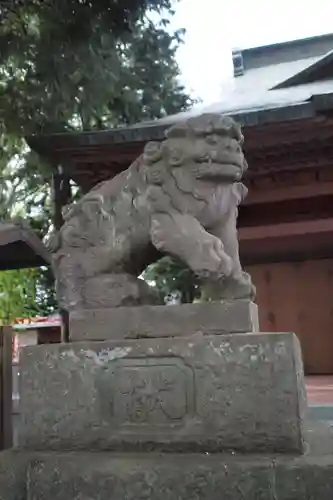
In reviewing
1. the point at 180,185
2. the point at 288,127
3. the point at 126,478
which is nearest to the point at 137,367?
the point at 126,478

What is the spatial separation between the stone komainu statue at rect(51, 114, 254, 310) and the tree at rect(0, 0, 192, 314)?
4.09 m

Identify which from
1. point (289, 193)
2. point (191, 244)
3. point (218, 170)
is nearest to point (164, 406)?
→ point (191, 244)

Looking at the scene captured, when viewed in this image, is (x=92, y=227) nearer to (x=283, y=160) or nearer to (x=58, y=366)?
(x=58, y=366)

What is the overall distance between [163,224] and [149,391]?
57cm

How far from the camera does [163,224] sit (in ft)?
6.54

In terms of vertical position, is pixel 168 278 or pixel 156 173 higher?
pixel 168 278

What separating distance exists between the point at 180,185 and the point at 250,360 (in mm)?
664

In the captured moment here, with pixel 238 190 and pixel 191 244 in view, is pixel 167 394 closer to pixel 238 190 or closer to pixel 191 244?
pixel 191 244

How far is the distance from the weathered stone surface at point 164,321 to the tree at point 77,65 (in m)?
4.39

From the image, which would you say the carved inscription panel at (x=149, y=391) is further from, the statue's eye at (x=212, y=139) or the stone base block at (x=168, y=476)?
the statue's eye at (x=212, y=139)

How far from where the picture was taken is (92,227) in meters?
2.10

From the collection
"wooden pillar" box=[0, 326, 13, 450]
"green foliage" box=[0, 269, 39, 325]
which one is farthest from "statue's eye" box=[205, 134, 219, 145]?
"green foliage" box=[0, 269, 39, 325]

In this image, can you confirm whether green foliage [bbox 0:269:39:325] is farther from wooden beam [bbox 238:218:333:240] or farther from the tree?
wooden beam [bbox 238:218:333:240]

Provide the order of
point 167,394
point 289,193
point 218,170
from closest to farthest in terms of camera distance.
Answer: point 167,394 < point 218,170 < point 289,193
